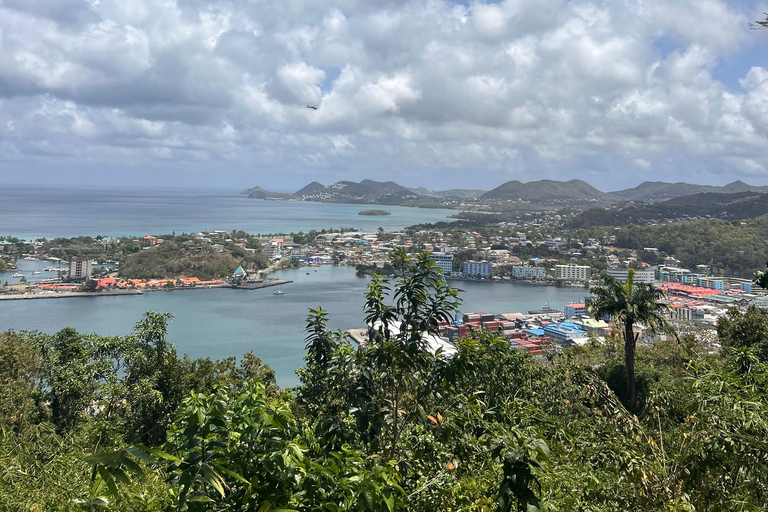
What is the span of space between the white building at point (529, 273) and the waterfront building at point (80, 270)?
2821 centimetres

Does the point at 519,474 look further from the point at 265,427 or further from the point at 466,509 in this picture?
the point at 265,427

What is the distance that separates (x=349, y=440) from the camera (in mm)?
2016

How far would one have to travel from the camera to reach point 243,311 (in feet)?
78.8

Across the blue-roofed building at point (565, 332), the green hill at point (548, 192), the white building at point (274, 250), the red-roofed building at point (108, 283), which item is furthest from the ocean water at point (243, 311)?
the green hill at point (548, 192)

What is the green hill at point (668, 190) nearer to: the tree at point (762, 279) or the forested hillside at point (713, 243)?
the forested hillside at point (713, 243)

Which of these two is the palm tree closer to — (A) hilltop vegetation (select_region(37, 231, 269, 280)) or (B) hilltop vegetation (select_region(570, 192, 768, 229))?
(A) hilltop vegetation (select_region(37, 231, 269, 280))

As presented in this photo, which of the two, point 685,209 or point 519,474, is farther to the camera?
point 685,209

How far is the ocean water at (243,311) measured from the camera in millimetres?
18031

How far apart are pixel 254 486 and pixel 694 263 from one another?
141ft

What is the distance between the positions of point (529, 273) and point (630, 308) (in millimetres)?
30049

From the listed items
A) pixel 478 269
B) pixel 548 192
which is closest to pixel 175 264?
pixel 478 269

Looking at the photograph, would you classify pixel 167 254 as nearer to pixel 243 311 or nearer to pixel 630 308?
pixel 243 311

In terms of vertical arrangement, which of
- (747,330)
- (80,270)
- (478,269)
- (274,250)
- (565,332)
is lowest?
(565,332)

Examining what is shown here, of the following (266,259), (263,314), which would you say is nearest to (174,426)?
(263,314)
